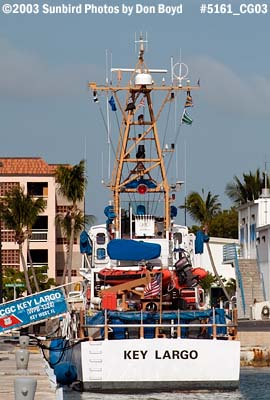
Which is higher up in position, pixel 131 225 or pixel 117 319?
pixel 131 225

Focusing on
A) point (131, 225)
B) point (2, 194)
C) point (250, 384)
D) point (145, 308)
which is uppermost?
point (2, 194)

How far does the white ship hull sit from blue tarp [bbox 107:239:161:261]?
538cm

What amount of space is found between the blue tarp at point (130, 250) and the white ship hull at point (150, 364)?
5.38 m

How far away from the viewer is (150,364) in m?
35.5

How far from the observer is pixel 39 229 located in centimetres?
10581

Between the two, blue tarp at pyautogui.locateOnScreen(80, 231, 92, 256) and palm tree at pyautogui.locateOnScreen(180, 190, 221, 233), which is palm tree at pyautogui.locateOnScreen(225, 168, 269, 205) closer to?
palm tree at pyautogui.locateOnScreen(180, 190, 221, 233)

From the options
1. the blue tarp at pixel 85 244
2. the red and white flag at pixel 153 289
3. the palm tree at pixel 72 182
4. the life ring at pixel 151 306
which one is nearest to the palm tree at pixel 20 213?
the palm tree at pixel 72 182

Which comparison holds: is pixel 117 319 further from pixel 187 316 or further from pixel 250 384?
pixel 250 384

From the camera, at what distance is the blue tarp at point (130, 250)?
4038cm

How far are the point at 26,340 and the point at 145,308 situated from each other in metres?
8.40

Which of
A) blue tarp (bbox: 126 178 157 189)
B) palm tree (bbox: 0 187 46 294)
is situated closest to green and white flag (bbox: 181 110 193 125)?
blue tarp (bbox: 126 178 157 189)

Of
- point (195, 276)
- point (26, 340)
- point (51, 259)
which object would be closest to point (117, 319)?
point (195, 276)

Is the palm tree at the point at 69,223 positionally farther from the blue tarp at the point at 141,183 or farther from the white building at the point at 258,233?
the blue tarp at the point at 141,183

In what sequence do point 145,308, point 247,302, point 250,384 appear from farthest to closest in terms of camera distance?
1. point 247,302
2. point 250,384
3. point 145,308
